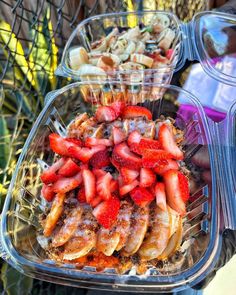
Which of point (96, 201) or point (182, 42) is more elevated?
point (182, 42)

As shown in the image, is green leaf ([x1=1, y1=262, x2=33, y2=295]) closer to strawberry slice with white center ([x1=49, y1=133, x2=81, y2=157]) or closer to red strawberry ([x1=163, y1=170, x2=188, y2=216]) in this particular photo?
strawberry slice with white center ([x1=49, y1=133, x2=81, y2=157])

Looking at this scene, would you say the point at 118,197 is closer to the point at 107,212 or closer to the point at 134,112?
the point at 107,212

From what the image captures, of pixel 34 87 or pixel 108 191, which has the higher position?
pixel 108 191

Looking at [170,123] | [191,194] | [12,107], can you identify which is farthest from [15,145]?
[191,194]

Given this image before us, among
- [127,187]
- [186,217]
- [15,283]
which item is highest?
[127,187]

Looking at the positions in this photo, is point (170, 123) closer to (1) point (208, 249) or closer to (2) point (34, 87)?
(1) point (208, 249)

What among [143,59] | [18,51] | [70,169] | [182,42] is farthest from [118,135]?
[18,51]
